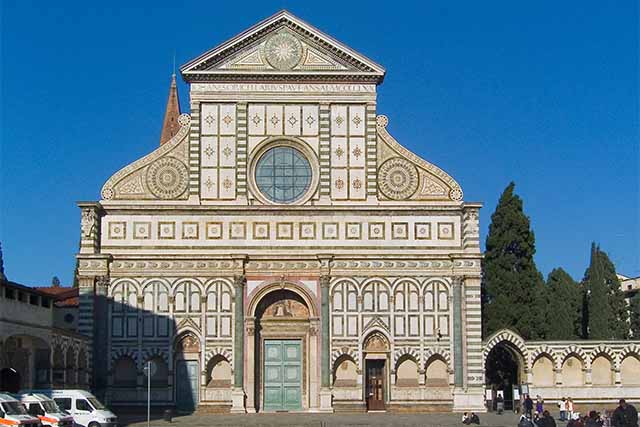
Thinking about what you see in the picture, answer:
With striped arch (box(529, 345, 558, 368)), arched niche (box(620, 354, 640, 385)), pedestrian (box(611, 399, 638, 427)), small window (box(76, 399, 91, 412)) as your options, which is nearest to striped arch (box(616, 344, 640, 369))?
Result: arched niche (box(620, 354, 640, 385))

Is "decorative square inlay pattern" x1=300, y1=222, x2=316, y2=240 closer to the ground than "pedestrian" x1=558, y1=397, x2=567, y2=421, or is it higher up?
higher up

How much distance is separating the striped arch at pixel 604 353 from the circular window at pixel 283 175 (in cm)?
1456

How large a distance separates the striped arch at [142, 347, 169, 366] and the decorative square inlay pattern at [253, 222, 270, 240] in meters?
6.19

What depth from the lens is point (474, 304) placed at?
4622cm

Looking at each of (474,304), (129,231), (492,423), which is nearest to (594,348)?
(474,304)

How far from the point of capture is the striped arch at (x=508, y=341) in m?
46.7

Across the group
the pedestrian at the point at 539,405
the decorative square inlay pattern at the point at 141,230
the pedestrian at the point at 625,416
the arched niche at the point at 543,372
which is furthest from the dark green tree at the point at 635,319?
the pedestrian at the point at 625,416

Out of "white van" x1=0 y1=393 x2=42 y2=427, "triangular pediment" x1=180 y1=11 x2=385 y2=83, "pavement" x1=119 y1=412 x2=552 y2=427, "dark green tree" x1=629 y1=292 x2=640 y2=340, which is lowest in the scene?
"pavement" x1=119 y1=412 x2=552 y2=427

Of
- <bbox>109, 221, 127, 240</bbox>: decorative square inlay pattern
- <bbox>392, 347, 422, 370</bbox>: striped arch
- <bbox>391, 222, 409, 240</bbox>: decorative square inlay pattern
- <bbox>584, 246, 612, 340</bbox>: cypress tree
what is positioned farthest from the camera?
<bbox>584, 246, 612, 340</bbox>: cypress tree

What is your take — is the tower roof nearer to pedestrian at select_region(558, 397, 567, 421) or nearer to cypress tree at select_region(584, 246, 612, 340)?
cypress tree at select_region(584, 246, 612, 340)

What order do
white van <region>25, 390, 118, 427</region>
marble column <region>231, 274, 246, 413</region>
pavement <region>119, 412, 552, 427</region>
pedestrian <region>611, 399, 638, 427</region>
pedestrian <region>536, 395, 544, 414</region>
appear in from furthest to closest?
marble column <region>231, 274, 246, 413</region> < pedestrian <region>536, 395, 544, 414</region> < pavement <region>119, 412, 552, 427</region> < white van <region>25, 390, 118, 427</region> < pedestrian <region>611, 399, 638, 427</region>

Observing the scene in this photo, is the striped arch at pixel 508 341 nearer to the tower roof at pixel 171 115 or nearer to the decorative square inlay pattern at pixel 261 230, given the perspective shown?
the decorative square inlay pattern at pixel 261 230

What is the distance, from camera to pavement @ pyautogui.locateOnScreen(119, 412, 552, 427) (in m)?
39.2

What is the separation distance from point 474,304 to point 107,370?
15.7 m
